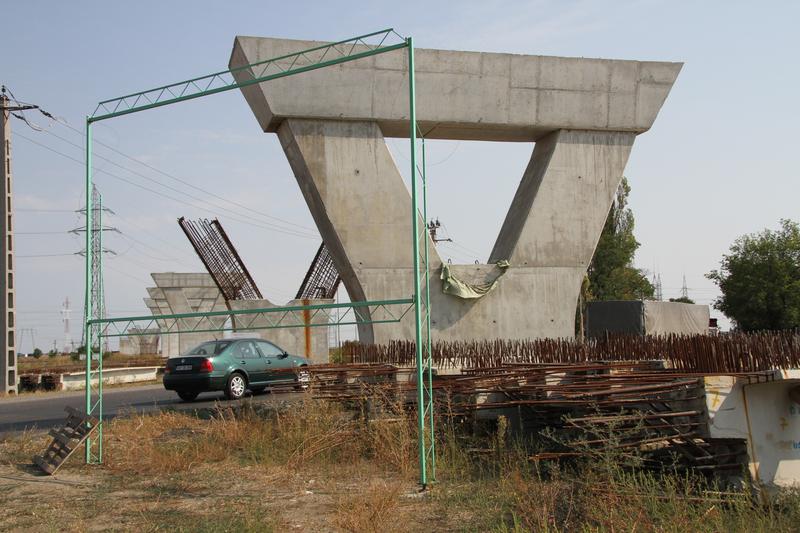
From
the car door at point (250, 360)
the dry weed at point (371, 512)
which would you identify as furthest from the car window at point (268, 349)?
the dry weed at point (371, 512)

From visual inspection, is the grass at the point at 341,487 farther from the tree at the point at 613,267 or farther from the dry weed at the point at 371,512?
the tree at the point at 613,267

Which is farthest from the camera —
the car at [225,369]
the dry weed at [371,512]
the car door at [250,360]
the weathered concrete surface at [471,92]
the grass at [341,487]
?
the car door at [250,360]

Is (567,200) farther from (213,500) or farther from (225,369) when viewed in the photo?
(213,500)

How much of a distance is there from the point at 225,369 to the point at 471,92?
802 centimetres

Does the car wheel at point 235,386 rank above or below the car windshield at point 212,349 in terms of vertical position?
below

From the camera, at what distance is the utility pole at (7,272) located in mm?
24031

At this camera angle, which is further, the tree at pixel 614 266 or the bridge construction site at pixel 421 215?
the tree at pixel 614 266

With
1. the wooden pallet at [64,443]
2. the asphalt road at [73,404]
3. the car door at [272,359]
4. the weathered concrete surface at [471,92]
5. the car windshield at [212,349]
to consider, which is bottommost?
the asphalt road at [73,404]

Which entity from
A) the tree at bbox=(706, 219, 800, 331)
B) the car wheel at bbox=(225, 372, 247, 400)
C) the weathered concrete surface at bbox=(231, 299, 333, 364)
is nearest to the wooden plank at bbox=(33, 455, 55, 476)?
the car wheel at bbox=(225, 372, 247, 400)

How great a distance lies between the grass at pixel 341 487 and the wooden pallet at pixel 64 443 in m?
0.19

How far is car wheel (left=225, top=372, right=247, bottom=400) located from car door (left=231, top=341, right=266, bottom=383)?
0.63ft

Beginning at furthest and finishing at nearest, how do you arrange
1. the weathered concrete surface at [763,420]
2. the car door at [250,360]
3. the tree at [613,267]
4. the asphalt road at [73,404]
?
the tree at [613,267]
the car door at [250,360]
the asphalt road at [73,404]
the weathered concrete surface at [763,420]

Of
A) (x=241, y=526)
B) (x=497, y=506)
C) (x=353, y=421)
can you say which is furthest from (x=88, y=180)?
(x=497, y=506)

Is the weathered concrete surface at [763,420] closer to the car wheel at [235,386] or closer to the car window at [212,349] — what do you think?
the car wheel at [235,386]
